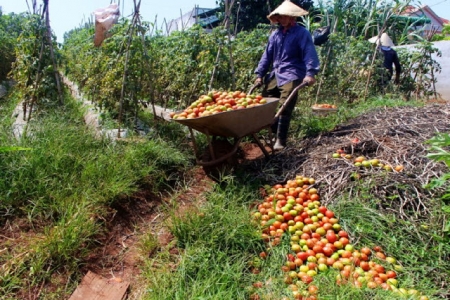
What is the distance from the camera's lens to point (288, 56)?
163 inches

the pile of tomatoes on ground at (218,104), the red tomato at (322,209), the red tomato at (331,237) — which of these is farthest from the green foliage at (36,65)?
the red tomato at (331,237)

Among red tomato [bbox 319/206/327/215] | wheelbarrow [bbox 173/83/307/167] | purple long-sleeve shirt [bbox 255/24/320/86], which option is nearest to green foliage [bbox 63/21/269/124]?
purple long-sleeve shirt [bbox 255/24/320/86]

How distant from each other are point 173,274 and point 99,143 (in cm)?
189

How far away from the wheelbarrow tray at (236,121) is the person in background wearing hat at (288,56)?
58 centimetres

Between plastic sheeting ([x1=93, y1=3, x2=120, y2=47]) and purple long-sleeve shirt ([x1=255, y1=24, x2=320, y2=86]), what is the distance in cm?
242

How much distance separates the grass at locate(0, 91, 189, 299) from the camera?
227 centimetres

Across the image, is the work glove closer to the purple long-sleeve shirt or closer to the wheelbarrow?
the purple long-sleeve shirt

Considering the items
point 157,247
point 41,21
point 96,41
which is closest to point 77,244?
point 157,247

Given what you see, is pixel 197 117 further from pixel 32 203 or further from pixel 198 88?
pixel 198 88

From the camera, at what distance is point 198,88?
16.6 feet

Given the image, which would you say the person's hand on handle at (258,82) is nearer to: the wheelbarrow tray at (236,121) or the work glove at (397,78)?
the wheelbarrow tray at (236,121)

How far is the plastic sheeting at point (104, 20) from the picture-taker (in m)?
5.05

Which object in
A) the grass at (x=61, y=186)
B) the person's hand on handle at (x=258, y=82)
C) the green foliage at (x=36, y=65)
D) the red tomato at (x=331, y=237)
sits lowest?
the red tomato at (x=331, y=237)

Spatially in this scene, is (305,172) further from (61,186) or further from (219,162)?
(61,186)
